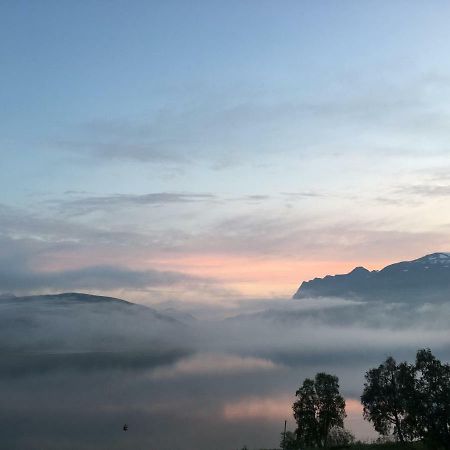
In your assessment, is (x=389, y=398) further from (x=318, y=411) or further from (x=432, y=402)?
(x=318, y=411)

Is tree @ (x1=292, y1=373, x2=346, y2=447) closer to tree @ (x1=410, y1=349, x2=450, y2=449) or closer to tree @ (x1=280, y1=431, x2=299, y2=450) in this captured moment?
tree @ (x1=280, y1=431, x2=299, y2=450)

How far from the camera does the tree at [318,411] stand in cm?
11200

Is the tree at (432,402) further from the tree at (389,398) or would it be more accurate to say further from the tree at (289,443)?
the tree at (289,443)

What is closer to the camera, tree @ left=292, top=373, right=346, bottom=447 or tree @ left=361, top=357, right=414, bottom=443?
tree @ left=361, top=357, right=414, bottom=443

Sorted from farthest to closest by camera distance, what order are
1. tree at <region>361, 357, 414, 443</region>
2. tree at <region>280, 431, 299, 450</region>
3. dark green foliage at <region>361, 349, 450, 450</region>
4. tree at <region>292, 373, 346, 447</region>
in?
tree at <region>280, 431, 299, 450</region> → tree at <region>292, 373, 346, 447</region> → tree at <region>361, 357, 414, 443</region> → dark green foliage at <region>361, 349, 450, 450</region>

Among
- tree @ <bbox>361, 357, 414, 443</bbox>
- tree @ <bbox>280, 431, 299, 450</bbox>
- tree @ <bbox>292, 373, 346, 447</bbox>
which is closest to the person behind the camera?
tree @ <bbox>361, 357, 414, 443</bbox>

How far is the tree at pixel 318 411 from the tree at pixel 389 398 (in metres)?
10.5

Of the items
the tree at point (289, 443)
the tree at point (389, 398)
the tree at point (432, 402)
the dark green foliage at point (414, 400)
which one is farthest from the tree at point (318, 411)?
the tree at point (432, 402)

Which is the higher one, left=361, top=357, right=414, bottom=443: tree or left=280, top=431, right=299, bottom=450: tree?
left=361, top=357, right=414, bottom=443: tree

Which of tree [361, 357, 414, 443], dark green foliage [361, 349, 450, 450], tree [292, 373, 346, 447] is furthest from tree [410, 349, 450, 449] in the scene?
tree [292, 373, 346, 447]

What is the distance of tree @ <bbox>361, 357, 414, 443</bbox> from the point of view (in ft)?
307

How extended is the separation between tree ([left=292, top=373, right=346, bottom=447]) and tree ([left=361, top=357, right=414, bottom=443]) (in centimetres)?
1053

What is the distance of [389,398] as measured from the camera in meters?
97.1

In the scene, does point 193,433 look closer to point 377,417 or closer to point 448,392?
point 377,417
